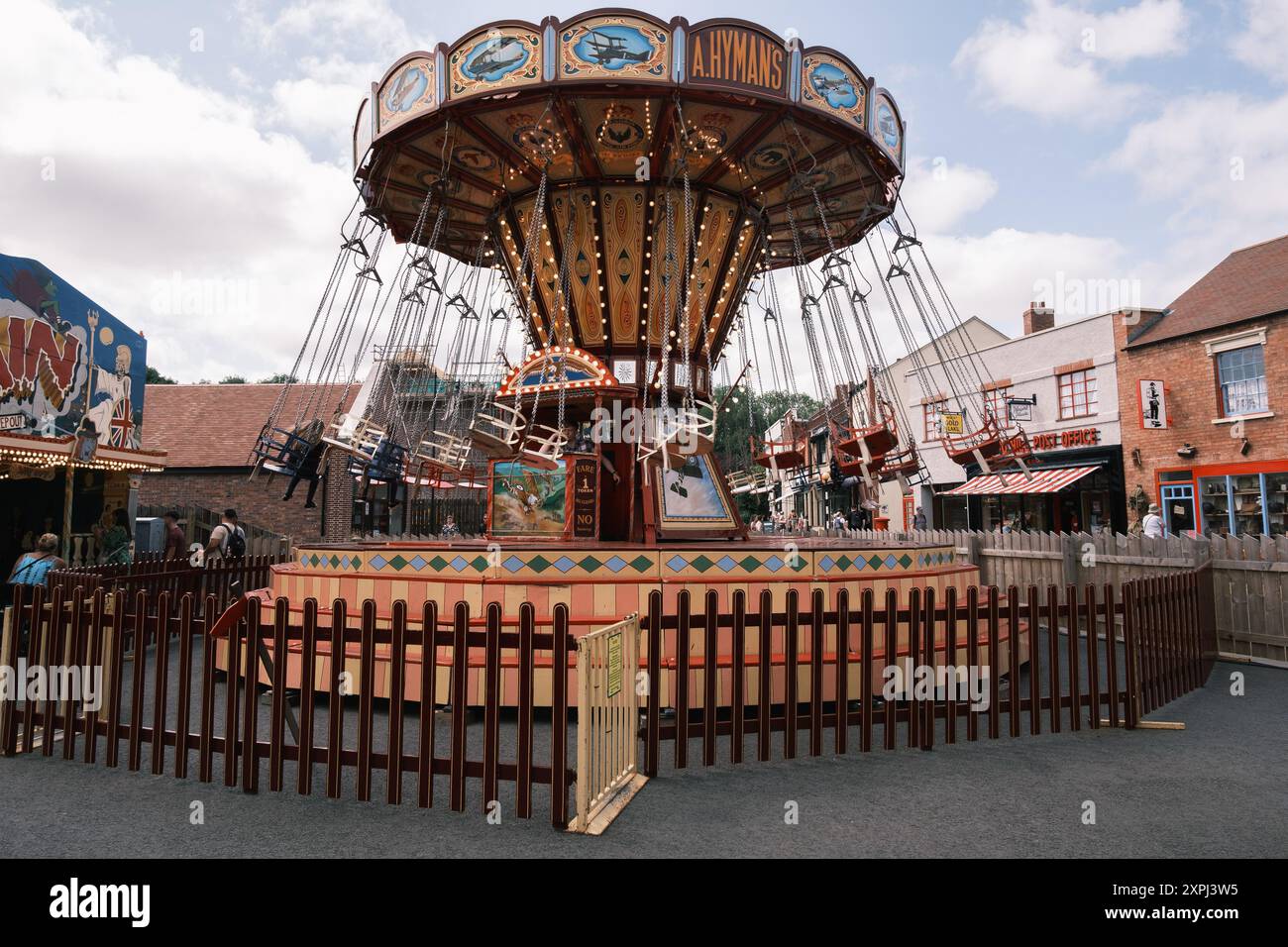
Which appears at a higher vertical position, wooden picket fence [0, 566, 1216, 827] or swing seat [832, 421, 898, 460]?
swing seat [832, 421, 898, 460]

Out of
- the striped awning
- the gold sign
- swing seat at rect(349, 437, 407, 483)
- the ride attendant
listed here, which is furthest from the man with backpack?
the striped awning

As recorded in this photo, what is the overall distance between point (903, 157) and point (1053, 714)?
27.1 ft

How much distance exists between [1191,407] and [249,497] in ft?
93.6

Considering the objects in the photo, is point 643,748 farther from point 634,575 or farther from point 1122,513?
point 1122,513

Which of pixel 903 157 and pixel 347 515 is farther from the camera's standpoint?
pixel 347 515

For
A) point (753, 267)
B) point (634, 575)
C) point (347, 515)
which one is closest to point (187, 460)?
point (347, 515)

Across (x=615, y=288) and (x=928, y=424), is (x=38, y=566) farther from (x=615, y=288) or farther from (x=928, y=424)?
(x=928, y=424)

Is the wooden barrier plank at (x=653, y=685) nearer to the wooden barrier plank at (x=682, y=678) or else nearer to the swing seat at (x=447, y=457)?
the wooden barrier plank at (x=682, y=678)

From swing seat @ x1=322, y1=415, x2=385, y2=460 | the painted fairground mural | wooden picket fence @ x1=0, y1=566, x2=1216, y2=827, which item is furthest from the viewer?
the painted fairground mural

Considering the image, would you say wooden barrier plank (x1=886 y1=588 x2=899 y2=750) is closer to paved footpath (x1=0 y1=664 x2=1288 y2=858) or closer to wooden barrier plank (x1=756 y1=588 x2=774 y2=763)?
paved footpath (x1=0 y1=664 x2=1288 y2=858)

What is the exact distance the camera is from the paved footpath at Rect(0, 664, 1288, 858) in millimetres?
3742

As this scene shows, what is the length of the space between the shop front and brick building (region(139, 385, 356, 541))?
79.3 feet

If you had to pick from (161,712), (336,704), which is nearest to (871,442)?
(336,704)
